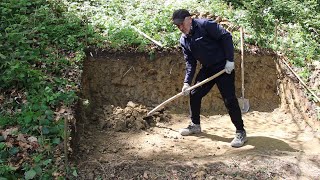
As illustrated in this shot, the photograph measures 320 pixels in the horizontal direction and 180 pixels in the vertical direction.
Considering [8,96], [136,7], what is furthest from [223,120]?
[8,96]

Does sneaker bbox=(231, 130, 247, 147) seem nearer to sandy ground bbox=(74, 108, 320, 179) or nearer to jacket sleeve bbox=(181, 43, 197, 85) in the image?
sandy ground bbox=(74, 108, 320, 179)

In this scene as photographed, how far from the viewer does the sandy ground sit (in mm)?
4848

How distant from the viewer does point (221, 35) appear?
5.55m

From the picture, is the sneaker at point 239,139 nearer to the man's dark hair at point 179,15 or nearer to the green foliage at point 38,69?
the man's dark hair at point 179,15

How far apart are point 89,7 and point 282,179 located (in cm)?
603

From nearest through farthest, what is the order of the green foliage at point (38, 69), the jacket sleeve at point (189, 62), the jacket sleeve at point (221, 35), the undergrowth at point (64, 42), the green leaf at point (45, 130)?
the green foliage at point (38, 69)
the undergrowth at point (64, 42)
the green leaf at point (45, 130)
the jacket sleeve at point (221, 35)
the jacket sleeve at point (189, 62)

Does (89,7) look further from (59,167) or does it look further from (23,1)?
(59,167)

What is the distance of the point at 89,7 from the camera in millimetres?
8766

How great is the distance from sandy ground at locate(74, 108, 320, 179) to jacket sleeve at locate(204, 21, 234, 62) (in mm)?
1559

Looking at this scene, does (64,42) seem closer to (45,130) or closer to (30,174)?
(45,130)

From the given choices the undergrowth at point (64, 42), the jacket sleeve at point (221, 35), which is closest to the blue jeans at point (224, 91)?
the jacket sleeve at point (221, 35)

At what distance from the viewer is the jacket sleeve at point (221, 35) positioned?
5562 millimetres

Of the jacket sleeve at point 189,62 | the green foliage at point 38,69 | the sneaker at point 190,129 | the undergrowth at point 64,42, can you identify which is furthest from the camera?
the sneaker at point 190,129

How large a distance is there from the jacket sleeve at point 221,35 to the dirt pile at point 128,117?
2.21 meters
